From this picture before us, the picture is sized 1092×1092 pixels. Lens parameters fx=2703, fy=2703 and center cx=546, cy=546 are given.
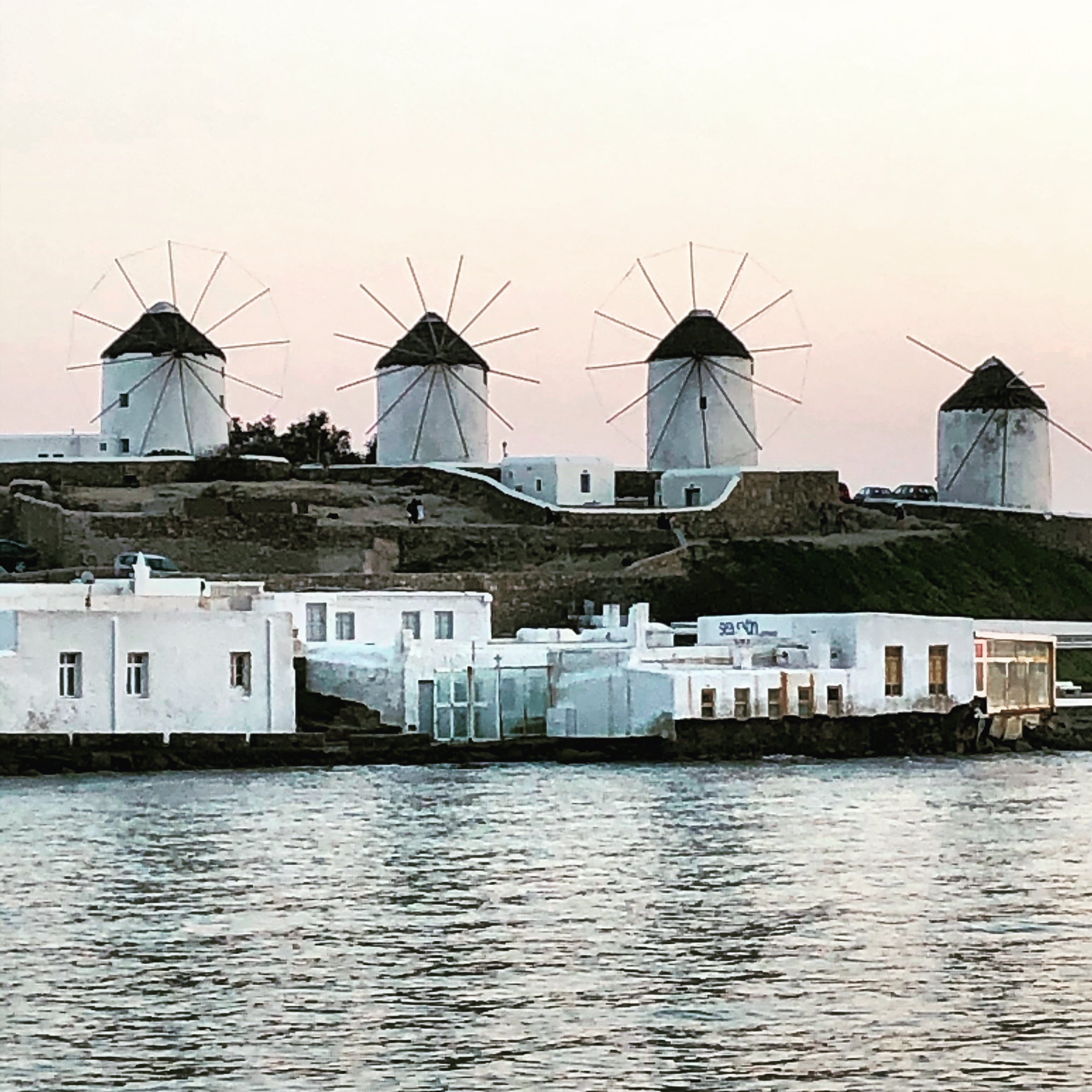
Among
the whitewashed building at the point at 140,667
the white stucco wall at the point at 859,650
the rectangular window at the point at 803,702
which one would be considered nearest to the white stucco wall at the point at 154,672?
the whitewashed building at the point at 140,667

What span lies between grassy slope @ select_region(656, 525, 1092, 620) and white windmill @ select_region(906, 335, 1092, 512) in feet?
11.8

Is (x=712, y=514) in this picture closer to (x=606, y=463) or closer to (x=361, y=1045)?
(x=606, y=463)

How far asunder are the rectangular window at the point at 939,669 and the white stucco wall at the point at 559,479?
1767 cm

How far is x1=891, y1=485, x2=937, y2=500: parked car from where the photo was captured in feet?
240

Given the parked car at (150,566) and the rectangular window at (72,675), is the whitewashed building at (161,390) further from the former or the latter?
the rectangular window at (72,675)

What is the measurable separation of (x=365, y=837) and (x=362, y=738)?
426 inches

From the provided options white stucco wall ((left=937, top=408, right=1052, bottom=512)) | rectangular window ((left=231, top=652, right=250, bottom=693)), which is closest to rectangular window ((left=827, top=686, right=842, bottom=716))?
rectangular window ((left=231, top=652, right=250, bottom=693))

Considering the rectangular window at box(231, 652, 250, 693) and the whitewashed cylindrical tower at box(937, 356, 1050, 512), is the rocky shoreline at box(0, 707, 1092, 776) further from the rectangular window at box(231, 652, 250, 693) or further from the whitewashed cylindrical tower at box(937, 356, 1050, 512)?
the whitewashed cylindrical tower at box(937, 356, 1050, 512)

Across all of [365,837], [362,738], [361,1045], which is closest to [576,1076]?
[361,1045]

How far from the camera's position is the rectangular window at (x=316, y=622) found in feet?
150

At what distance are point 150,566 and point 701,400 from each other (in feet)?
Answer: 77.6

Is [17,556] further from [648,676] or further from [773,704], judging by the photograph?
[773,704]

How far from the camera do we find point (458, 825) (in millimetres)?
31156

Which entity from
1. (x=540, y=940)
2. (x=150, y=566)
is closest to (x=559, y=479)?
(x=150, y=566)
